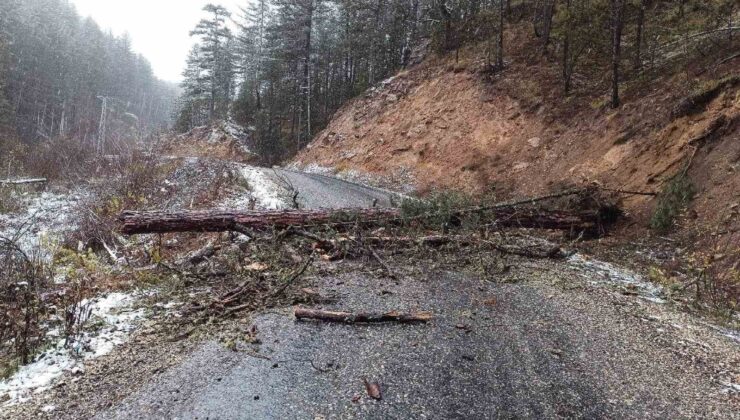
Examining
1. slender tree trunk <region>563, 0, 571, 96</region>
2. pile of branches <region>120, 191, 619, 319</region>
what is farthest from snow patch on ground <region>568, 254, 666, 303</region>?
slender tree trunk <region>563, 0, 571, 96</region>

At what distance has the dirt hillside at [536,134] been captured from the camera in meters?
9.19

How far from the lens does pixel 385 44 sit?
3108 cm

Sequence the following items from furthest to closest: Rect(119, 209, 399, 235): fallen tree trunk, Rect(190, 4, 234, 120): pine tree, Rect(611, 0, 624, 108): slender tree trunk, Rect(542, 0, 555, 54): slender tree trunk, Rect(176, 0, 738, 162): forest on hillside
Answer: Rect(190, 4, 234, 120): pine tree < Rect(542, 0, 555, 54): slender tree trunk < Rect(176, 0, 738, 162): forest on hillside < Rect(611, 0, 624, 108): slender tree trunk < Rect(119, 209, 399, 235): fallen tree trunk

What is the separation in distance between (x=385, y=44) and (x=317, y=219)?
82.7 ft

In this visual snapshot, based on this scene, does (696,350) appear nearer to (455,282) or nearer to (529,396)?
(529,396)

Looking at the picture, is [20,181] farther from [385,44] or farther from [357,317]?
[385,44]

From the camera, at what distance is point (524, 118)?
16.6m

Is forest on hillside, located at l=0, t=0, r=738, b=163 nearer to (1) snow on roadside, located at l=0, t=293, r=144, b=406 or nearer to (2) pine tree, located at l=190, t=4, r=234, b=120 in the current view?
(2) pine tree, located at l=190, t=4, r=234, b=120

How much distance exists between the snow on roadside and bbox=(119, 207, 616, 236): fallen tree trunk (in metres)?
2.32

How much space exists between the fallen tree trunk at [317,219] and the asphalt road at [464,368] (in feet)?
10.5

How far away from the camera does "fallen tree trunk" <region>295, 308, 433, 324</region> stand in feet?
16.7

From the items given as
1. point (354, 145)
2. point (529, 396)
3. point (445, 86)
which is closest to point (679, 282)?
point (529, 396)

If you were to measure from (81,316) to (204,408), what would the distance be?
257cm

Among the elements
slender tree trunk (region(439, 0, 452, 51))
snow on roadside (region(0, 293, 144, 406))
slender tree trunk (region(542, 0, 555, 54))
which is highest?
slender tree trunk (region(439, 0, 452, 51))
